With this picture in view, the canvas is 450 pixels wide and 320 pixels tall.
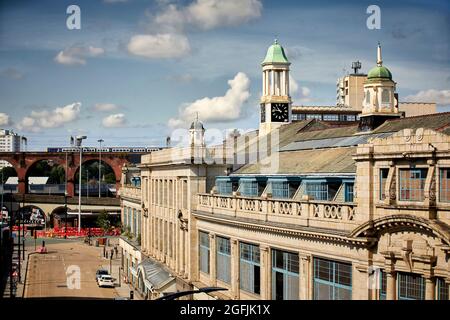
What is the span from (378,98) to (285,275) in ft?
42.9

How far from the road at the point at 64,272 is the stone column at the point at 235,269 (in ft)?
70.7

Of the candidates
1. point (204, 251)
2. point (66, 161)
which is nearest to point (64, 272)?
point (204, 251)

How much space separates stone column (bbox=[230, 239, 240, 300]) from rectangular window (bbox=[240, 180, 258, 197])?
4.94 meters

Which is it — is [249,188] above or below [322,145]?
below

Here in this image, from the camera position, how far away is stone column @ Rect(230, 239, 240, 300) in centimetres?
3678

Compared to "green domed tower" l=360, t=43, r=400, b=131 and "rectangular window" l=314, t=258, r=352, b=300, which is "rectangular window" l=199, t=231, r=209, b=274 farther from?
"rectangular window" l=314, t=258, r=352, b=300

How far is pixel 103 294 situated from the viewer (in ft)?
192

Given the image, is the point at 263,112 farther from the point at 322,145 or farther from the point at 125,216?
the point at 125,216

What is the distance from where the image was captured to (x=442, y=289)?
892 inches

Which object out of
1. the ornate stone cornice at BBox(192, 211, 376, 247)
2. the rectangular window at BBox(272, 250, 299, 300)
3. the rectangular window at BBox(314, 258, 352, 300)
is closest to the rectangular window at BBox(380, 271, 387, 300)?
the ornate stone cornice at BBox(192, 211, 376, 247)

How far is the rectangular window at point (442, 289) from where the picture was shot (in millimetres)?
22484

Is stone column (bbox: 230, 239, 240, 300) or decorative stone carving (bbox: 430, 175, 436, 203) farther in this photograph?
stone column (bbox: 230, 239, 240, 300)

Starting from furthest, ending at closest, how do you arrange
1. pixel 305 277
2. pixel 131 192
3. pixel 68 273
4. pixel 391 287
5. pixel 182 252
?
pixel 68 273
pixel 131 192
pixel 182 252
pixel 305 277
pixel 391 287

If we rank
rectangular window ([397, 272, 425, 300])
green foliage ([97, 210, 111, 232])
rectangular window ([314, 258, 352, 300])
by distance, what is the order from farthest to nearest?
1. green foliage ([97, 210, 111, 232])
2. rectangular window ([314, 258, 352, 300])
3. rectangular window ([397, 272, 425, 300])
